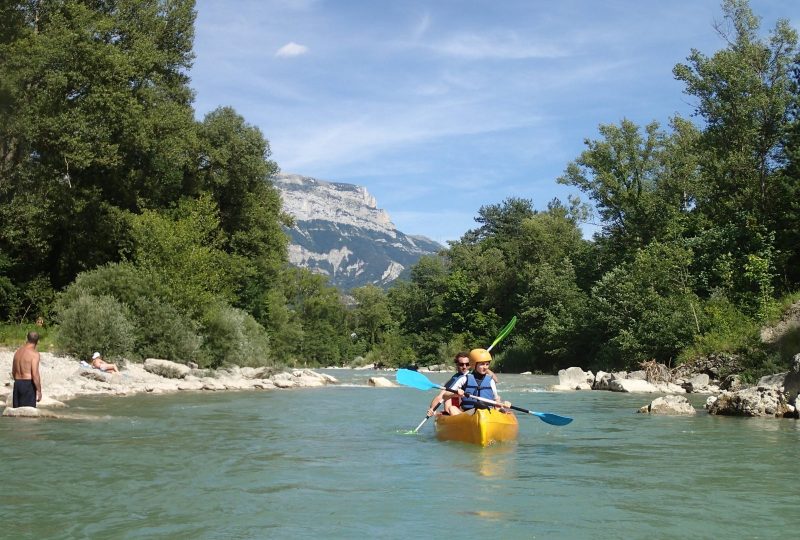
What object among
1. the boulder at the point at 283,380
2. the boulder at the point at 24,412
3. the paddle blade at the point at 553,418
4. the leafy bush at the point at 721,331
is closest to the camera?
the paddle blade at the point at 553,418

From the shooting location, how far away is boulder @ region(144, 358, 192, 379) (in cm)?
2191

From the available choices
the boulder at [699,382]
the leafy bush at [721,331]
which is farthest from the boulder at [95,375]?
the leafy bush at [721,331]

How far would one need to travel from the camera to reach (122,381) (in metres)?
19.0

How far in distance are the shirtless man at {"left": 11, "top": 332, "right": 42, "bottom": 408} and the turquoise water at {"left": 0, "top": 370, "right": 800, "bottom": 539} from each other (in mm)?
532

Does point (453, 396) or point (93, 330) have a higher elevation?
point (93, 330)

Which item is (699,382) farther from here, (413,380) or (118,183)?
(118,183)

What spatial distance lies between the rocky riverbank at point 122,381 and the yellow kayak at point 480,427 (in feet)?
20.3

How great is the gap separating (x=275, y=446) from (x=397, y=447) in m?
1.58

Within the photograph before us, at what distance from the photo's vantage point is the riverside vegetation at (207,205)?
24.2 metres

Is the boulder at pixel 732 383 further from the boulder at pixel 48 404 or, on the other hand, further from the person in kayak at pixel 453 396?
the boulder at pixel 48 404

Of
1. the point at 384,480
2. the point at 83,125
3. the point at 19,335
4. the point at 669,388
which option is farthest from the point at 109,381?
the point at 669,388

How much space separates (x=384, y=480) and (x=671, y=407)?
8601 millimetres

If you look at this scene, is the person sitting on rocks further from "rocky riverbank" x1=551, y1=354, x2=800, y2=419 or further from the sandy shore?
"rocky riverbank" x1=551, y1=354, x2=800, y2=419

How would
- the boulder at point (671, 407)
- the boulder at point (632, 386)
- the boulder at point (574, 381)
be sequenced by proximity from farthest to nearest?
the boulder at point (574, 381)
the boulder at point (632, 386)
the boulder at point (671, 407)
